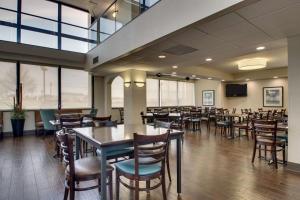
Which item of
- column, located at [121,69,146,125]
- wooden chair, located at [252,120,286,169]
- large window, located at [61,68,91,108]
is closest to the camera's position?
wooden chair, located at [252,120,286,169]

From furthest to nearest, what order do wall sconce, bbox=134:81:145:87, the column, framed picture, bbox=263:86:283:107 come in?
framed picture, bbox=263:86:283:107 → wall sconce, bbox=134:81:145:87 → the column

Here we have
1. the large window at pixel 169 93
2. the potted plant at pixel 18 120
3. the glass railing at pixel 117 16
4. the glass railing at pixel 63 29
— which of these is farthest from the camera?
the large window at pixel 169 93

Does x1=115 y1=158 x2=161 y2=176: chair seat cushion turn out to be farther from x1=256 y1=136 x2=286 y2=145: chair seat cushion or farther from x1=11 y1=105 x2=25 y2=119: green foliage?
x1=11 y1=105 x2=25 y2=119: green foliage

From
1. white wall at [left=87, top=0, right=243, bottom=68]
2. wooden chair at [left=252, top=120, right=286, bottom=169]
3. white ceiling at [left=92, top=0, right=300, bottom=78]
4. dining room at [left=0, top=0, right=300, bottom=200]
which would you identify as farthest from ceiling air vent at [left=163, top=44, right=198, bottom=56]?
wooden chair at [left=252, top=120, right=286, bottom=169]

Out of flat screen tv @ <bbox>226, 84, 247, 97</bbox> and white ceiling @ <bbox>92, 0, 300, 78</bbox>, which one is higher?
white ceiling @ <bbox>92, 0, 300, 78</bbox>

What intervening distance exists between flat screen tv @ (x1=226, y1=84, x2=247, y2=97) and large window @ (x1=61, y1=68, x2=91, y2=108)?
783cm

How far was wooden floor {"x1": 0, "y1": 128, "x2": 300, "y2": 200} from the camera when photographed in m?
2.51

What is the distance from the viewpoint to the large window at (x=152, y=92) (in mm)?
10828

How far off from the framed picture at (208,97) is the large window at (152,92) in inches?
125

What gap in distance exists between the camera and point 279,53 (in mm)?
5875

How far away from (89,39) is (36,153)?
495 cm

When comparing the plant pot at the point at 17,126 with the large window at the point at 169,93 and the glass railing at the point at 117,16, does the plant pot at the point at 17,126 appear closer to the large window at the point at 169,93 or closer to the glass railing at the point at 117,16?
the glass railing at the point at 117,16

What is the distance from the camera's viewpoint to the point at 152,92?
10945mm

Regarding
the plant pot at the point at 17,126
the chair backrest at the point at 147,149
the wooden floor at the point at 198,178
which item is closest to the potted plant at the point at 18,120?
the plant pot at the point at 17,126
